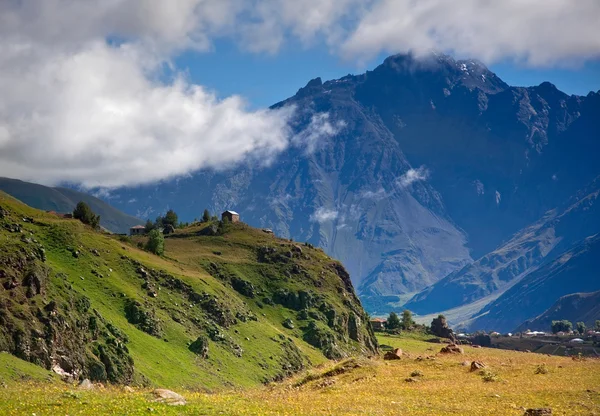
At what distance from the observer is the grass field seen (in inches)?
1543

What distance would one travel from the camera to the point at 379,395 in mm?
49500

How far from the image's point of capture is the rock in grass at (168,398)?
133 ft

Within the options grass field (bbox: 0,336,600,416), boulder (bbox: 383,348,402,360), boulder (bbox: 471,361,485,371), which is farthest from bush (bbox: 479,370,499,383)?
boulder (bbox: 383,348,402,360)

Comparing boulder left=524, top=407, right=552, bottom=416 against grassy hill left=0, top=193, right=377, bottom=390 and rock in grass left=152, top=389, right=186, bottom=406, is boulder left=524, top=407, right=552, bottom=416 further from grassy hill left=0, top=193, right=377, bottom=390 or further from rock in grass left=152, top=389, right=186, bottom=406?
grassy hill left=0, top=193, right=377, bottom=390

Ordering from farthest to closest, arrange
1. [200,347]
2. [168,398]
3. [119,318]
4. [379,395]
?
[200,347], [119,318], [379,395], [168,398]

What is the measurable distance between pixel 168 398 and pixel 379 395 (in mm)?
16290

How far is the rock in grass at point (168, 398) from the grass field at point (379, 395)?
60 cm

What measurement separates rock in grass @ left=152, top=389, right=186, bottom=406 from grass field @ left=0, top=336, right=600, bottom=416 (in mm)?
598

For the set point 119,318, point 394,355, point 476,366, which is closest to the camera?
point 476,366

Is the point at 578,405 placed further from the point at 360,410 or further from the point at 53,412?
the point at 53,412

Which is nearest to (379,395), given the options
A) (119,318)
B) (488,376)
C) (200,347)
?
(488,376)

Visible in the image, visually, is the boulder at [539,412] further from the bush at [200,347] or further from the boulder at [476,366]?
the bush at [200,347]

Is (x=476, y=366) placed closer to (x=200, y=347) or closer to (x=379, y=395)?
(x=379, y=395)

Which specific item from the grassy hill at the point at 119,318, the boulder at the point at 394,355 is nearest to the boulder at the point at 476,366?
the boulder at the point at 394,355
